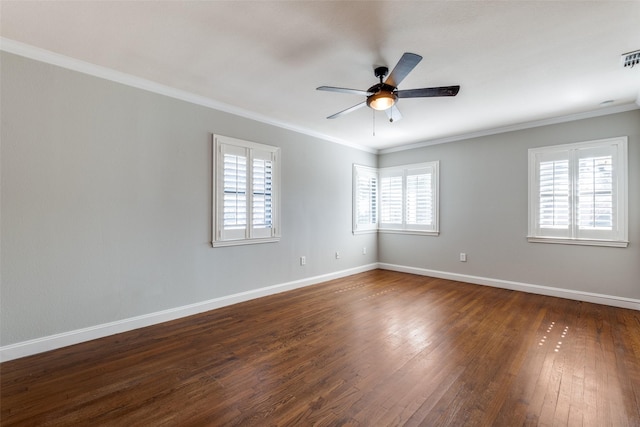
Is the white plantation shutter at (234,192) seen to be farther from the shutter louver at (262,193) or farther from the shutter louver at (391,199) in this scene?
the shutter louver at (391,199)

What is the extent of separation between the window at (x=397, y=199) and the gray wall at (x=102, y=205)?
8.27 feet

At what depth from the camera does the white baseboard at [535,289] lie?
12.3 feet

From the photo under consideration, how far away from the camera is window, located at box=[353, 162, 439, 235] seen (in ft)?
18.1

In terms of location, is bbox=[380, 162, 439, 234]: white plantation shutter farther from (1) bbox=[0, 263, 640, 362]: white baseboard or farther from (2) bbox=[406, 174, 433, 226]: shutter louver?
(1) bbox=[0, 263, 640, 362]: white baseboard

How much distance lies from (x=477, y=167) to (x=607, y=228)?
189 centimetres

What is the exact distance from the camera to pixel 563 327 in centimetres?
311

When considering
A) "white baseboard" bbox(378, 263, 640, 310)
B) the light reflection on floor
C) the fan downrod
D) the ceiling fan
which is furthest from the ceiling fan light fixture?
"white baseboard" bbox(378, 263, 640, 310)

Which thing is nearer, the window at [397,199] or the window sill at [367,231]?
the window at [397,199]

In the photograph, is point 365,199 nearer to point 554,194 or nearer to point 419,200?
point 419,200

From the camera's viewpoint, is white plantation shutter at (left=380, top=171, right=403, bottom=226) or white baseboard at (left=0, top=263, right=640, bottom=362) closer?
white baseboard at (left=0, top=263, right=640, bottom=362)

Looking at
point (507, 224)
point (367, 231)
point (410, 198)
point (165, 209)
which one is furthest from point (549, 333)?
point (165, 209)

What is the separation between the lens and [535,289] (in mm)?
4391

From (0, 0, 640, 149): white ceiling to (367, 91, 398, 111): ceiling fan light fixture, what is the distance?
0.32m

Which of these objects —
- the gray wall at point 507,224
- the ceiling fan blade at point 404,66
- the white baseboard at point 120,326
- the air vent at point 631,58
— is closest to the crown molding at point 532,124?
the gray wall at point 507,224
